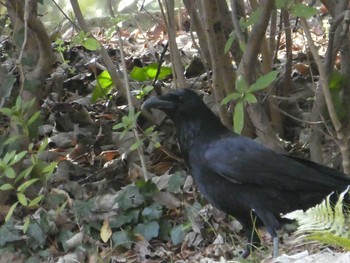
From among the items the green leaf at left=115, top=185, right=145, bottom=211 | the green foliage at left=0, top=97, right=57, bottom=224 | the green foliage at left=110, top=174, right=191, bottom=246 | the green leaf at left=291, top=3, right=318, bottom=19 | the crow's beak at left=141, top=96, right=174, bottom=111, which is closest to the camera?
the green leaf at left=291, top=3, right=318, bottom=19

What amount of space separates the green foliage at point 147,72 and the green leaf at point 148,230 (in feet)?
5.20

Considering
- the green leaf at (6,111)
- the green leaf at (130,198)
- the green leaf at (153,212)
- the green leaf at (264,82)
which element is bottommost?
the green leaf at (153,212)

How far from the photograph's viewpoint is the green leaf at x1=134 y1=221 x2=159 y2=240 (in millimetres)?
6020

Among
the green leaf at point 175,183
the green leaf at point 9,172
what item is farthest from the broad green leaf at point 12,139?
the green leaf at point 175,183

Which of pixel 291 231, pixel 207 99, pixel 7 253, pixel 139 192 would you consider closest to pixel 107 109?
pixel 207 99

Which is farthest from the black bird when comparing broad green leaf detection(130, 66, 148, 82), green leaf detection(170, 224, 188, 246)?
broad green leaf detection(130, 66, 148, 82)

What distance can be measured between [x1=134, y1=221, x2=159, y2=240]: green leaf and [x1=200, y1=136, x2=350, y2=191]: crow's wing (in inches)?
32.9

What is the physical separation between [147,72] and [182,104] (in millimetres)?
1715

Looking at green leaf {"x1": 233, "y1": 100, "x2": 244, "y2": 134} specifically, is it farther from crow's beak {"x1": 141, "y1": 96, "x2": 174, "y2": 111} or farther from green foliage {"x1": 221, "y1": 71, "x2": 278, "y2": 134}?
crow's beak {"x1": 141, "y1": 96, "x2": 174, "y2": 111}

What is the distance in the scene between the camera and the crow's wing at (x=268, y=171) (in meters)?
5.32

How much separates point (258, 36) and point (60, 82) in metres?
2.95

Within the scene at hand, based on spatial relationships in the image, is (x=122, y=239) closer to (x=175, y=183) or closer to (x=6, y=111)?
(x=175, y=183)

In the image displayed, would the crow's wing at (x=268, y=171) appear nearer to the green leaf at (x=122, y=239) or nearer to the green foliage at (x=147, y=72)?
the green leaf at (x=122, y=239)

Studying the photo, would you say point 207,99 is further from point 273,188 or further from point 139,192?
point 273,188
